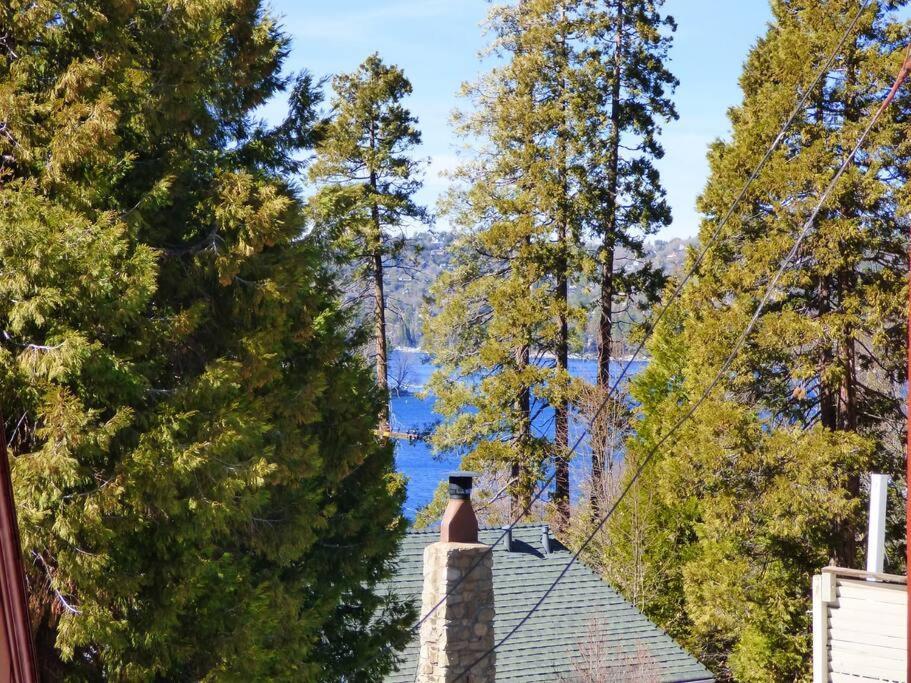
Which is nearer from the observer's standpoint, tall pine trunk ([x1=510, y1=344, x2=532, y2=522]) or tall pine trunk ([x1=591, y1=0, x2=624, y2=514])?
tall pine trunk ([x1=510, y1=344, x2=532, y2=522])

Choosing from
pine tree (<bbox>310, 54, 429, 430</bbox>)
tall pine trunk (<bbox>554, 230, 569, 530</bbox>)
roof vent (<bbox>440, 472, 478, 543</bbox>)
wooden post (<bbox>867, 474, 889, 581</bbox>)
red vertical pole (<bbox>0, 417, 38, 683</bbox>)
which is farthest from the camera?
pine tree (<bbox>310, 54, 429, 430</bbox>)

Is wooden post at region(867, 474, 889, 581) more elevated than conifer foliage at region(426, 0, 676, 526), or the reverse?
conifer foliage at region(426, 0, 676, 526)

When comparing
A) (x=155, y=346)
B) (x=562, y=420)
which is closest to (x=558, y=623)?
(x=562, y=420)

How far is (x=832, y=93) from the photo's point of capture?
15.5 metres

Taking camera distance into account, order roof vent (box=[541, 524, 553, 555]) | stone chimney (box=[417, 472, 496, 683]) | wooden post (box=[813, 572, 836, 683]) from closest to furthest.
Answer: stone chimney (box=[417, 472, 496, 683]), wooden post (box=[813, 572, 836, 683]), roof vent (box=[541, 524, 553, 555])

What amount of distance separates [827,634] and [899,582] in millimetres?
1090

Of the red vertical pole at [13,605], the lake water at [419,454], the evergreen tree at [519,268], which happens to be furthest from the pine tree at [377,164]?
the red vertical pole at [13,605]

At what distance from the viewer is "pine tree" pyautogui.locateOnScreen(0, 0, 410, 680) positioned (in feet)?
22.1

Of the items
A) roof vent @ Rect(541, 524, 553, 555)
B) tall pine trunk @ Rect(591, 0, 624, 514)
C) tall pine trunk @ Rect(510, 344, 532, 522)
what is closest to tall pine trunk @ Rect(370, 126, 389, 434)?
tall pine trunk @ Rect(510, 344, 532, 522)

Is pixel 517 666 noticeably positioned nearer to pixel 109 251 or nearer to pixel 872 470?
pixel 872 470

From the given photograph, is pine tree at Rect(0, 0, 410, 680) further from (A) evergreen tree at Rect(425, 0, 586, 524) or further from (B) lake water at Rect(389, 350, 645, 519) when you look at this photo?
(B) lake water at Rect(389, 350, 645, 519)

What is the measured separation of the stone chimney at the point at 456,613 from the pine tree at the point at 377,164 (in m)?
14.9

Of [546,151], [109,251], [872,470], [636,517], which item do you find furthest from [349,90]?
[109,251]

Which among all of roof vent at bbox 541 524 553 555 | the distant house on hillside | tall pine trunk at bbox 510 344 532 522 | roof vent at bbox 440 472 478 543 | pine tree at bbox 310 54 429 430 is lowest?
the distant house on hillside
